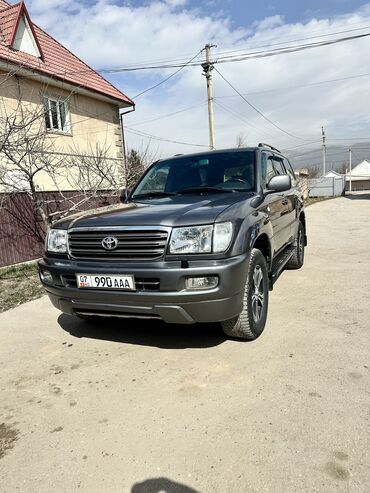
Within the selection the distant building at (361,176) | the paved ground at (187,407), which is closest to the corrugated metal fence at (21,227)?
the paved ground at (187,407)

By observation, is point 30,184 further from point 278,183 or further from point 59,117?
point 59,117

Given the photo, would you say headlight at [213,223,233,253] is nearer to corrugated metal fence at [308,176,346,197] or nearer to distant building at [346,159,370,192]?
corrugated metal fence at [308,176,346,197]

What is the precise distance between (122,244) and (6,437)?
149 cm

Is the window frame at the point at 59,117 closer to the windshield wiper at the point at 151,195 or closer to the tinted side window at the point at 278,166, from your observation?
the tinted side window at the point at 278,166

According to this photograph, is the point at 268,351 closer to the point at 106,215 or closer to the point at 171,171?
the point at 106,215

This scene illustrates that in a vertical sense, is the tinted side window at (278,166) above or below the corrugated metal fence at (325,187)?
above

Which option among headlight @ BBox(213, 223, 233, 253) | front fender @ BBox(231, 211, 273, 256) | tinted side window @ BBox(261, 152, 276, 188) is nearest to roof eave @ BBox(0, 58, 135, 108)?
tinted side window @ BBox(261, 152, 276, 188)

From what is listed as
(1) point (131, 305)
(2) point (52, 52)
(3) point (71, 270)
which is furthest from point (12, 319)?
(2) point (52, 52)

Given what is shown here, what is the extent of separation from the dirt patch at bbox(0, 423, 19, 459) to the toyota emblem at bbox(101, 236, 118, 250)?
1.39 metres

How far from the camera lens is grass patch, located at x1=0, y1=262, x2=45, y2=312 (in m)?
5.54

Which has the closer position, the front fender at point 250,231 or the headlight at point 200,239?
the headlight at point 200,239

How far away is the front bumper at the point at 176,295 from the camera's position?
285 cm

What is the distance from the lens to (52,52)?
47.8ft

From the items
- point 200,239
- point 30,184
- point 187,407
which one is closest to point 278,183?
point 200,239
